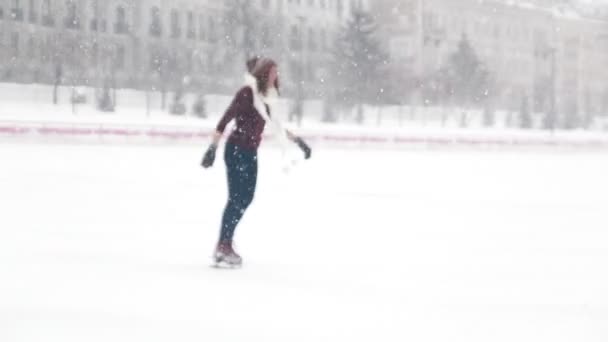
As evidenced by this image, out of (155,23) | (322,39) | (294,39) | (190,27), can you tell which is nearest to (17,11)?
(155,23)

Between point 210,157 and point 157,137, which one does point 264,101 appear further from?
point 157,137

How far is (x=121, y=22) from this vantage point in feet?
189

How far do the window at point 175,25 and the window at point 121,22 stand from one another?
3944 millimetres

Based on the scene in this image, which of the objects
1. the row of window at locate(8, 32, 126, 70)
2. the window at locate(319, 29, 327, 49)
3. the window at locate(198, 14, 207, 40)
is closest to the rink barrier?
the row of window at locate(8, 32, 126, 70)

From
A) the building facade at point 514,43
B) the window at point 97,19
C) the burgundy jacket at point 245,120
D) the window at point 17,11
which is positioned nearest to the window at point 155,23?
the window at point 97,19

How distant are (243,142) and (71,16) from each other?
50234mm

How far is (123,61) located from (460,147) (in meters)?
29.0

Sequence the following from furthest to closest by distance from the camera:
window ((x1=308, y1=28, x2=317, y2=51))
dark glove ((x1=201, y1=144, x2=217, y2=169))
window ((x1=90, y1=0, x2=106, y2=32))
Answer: window ((x1=308, y1=28, x2=317, y2=51)) < window ((x1=90, y1=0, x2=106, y2=32)) < dark glove ((x1=201, y1=144, x2=217, y2=169))

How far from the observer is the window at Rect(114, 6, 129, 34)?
56969 millimetres

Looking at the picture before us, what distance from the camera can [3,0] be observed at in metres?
51.5

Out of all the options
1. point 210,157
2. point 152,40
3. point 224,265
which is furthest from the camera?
point 152,40

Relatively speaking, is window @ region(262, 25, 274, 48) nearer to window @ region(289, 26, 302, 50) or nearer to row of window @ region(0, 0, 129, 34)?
window @ region(289, 26, 302, 50)

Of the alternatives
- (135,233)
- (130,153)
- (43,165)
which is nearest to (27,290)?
(135,233)

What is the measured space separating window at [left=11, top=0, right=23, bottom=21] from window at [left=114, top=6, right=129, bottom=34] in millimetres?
6595
